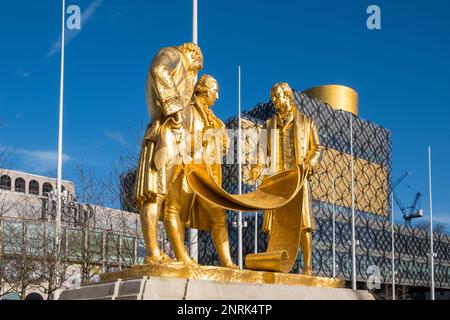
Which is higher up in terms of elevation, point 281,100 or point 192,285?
point 281,100

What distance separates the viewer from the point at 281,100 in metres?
10.7

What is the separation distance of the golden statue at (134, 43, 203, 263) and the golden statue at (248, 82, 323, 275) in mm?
2191

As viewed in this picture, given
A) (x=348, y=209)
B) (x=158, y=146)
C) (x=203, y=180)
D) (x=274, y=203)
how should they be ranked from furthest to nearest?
(x=348, y=209), (x=274, y=203), (x=203, y=180), (x=158, y=146)

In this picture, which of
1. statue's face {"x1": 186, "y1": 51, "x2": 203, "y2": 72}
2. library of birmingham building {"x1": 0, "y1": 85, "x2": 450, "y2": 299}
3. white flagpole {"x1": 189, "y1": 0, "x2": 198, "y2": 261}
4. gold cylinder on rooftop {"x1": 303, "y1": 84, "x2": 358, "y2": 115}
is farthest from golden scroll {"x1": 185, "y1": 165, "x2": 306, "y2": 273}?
gold cylinder on rooftop {"x1": 303, "y1": 84, "x2": 358, "y2": 115}

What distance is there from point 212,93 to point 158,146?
1572 millimetres

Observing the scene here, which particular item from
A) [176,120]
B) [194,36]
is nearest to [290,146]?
[176,120]

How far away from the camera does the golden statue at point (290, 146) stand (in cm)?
1031

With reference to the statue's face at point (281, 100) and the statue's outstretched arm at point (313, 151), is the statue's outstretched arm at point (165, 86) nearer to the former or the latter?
the statue's face at point (281, 100)

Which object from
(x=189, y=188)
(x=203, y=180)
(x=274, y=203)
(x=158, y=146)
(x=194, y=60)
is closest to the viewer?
(x=158, y=146)

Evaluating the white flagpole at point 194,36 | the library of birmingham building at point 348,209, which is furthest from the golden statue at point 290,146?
the library of birmingham building at point 348,209

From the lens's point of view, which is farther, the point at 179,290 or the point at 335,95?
the point at 335,95

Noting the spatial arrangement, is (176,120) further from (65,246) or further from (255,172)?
(65,246)
